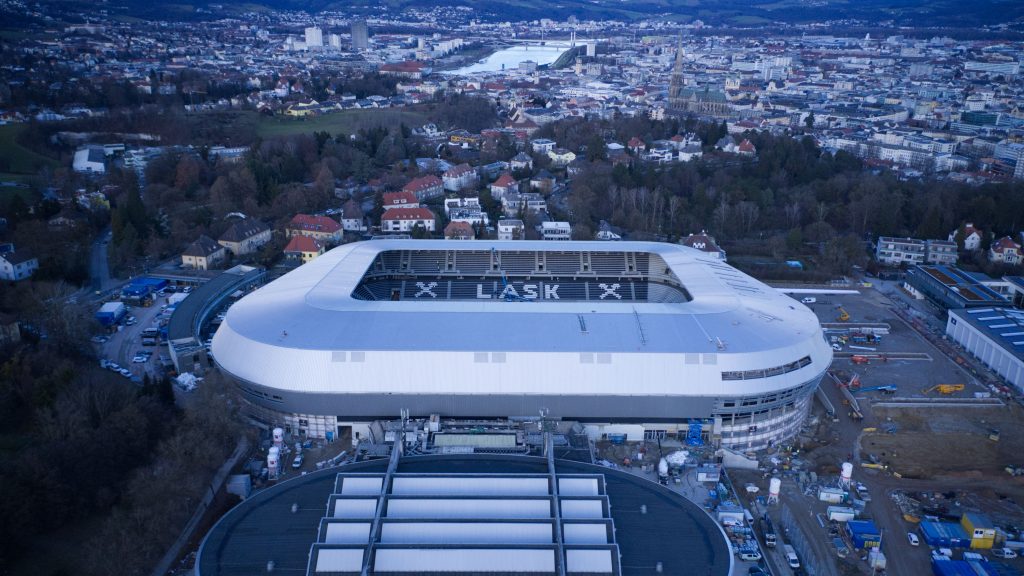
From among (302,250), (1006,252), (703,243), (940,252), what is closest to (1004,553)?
(703,243)

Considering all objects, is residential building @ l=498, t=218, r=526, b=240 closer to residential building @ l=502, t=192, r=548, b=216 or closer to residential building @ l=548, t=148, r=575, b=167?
residential building @ l=502, t=192, r=548, b=216

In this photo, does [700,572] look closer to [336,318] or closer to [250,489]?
[250,489]

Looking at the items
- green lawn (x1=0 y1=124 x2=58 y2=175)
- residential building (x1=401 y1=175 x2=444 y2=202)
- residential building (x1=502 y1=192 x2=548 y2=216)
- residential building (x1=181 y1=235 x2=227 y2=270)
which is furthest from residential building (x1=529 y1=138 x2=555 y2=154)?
green lawn (x1=0 y1=124 x2=58 y2=175)

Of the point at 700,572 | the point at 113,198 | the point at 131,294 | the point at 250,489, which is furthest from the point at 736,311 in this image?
the point at 113,198

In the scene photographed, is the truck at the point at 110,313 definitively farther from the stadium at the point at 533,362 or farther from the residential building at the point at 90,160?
the residential building at the point at 90,160

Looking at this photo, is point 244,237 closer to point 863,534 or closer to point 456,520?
point 456,520

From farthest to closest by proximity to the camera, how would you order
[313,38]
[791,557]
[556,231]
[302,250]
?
[313,38]
[556,231]
[302,250]
[791,557]
